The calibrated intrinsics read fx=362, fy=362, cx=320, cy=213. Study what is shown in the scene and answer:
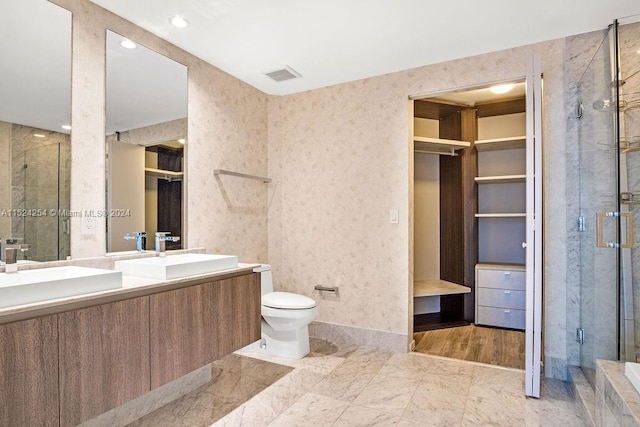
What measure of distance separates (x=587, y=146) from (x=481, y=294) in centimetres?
180

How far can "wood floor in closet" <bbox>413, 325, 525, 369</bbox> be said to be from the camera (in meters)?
2.81

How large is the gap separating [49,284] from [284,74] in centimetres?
227

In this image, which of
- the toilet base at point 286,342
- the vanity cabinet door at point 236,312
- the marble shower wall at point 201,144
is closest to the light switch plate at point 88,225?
the marble shower wall at point 201,144

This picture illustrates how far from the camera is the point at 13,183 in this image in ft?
5.69

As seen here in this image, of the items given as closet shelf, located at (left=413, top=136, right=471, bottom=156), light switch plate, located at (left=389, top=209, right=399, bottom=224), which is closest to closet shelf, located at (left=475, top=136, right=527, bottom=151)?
closet shelf, located at (left=413, top=136, right=471, bottom=156)

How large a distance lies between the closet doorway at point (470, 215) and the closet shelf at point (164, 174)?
7.00 feet

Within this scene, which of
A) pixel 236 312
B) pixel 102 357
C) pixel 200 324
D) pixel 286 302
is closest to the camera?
pixel 102 357

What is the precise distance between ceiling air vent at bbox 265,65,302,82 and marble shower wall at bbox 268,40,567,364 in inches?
14.0

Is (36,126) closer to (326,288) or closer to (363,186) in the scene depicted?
(363,186)

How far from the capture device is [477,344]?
3123 millimetres

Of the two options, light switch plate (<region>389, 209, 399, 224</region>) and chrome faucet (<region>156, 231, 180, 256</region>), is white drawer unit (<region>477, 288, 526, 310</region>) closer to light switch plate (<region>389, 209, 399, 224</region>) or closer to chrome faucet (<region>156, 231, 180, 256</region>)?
light switch plate (<region>389, 209, 399, 224</region>)

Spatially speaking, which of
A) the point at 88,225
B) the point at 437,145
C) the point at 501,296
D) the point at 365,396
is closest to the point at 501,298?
the point at 501,296

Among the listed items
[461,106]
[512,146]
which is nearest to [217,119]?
[461,106]

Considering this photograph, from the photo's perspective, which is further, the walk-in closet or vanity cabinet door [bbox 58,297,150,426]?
the walk-in closet
